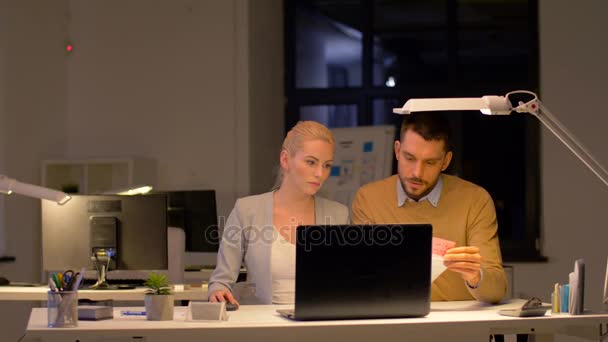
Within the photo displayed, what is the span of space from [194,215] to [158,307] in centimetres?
263

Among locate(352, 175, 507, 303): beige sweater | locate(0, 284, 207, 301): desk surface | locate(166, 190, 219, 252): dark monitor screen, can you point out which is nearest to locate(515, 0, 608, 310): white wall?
locate(166, 190, 219, 252): dark monitor screen

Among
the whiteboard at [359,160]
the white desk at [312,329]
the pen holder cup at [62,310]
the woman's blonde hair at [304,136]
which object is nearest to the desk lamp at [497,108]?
the woman's blonde hair at [304,136]

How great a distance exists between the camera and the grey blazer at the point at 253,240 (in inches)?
129

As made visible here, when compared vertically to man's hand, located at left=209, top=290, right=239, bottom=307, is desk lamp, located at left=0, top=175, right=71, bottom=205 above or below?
above

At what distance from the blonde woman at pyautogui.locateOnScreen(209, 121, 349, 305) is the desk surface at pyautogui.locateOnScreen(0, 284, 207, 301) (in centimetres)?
120

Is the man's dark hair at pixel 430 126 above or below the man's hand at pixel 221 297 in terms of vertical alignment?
above

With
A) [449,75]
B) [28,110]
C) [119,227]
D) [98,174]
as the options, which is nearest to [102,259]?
[119,227]

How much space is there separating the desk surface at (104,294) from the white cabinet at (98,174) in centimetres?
246

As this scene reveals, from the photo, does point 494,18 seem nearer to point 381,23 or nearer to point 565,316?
point 381,23

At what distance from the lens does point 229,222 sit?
134 inches

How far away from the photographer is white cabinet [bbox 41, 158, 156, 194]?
23.2 ft

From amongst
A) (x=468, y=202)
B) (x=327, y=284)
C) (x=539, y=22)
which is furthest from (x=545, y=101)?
(x=327, y=284)

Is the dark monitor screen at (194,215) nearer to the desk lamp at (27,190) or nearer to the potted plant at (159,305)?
the desk lamp at (27,190)

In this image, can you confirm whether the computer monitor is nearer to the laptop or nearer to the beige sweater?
the beige sweater
